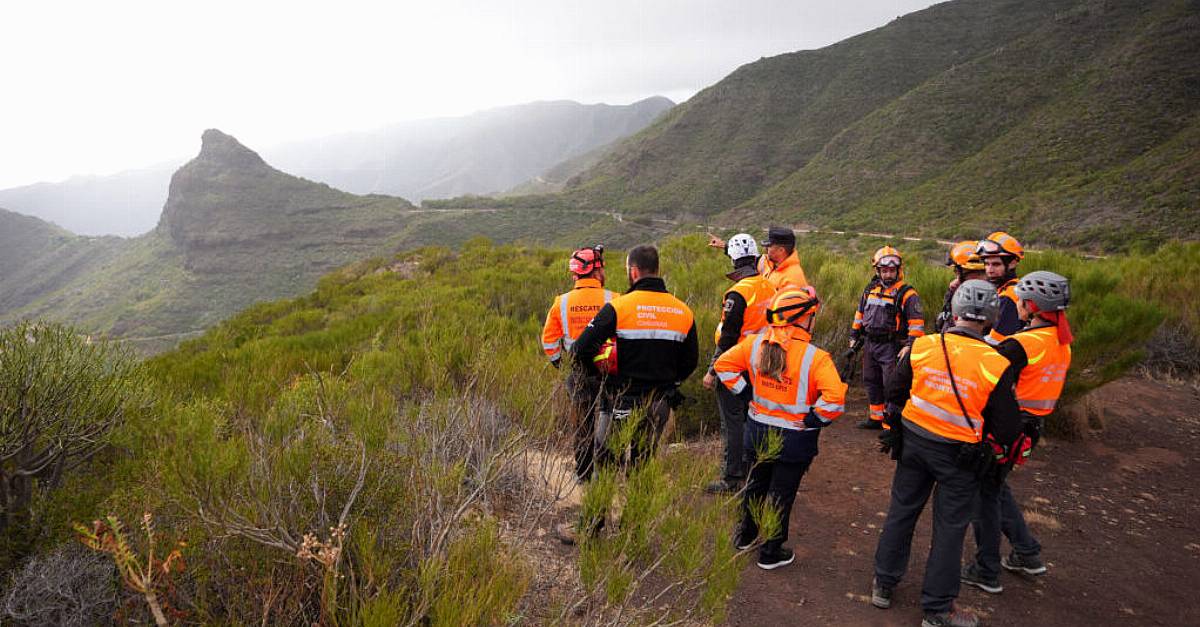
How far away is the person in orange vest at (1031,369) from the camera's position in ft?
10.9

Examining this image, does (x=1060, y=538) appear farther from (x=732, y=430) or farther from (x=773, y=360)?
(x=773, y=360)

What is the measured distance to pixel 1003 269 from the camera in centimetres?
438

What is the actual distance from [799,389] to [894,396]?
538 millimetres

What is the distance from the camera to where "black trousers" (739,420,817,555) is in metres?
3.41

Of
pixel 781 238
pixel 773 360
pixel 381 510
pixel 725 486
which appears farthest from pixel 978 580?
pixel 381 510

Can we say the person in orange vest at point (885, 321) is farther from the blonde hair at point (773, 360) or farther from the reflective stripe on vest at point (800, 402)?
the blonde hair at point (773, 360)

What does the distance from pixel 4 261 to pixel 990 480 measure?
148 m

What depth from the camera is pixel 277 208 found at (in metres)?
75.9

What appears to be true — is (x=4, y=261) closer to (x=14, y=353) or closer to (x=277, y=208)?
(x=277, y=208)

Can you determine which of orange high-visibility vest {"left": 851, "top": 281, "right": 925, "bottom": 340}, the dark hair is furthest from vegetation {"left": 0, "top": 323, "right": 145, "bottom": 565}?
orange high-visibility vest {"left": 851, "top": 281, "right": 925, "bottom": 340}

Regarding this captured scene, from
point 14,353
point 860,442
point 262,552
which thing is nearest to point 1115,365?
point 860,442

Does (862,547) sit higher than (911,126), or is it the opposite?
(911,126)

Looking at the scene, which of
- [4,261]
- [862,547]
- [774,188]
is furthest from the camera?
[4,261]

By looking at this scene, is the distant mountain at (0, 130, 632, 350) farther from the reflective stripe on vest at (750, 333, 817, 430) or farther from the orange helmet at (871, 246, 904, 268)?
the reflective stripe on vest at (750, 333, 817, 430)
